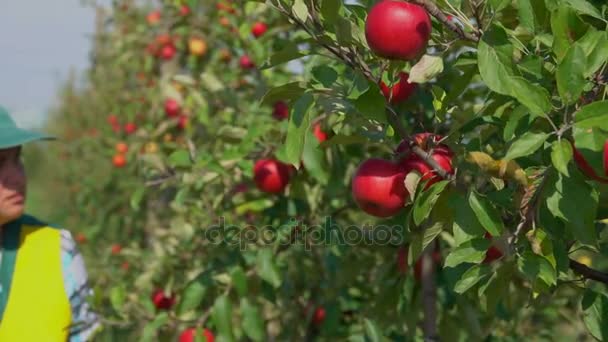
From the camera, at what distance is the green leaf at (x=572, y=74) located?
98 cm

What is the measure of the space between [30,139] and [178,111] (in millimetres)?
1979

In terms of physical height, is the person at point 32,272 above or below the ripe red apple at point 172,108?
above

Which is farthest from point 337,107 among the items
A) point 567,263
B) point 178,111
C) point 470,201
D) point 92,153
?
point 92,153

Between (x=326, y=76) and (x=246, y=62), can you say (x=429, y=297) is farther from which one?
(x=246, y=62)

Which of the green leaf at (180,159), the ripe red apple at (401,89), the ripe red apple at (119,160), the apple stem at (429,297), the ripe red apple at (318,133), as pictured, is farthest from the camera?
the ripe red apple at (119,160)

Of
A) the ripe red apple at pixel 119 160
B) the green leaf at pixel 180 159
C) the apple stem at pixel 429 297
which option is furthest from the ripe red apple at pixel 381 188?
the ripe red apple at pixel 119 160

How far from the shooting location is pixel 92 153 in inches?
269

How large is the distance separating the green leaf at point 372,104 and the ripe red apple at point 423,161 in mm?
103

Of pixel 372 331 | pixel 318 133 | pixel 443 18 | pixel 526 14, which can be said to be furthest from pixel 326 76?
pixel 372 331

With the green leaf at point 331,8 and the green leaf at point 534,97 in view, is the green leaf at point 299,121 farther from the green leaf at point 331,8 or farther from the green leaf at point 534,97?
the green leaf at point 534,97

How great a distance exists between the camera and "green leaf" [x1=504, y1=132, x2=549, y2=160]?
38.2 inches

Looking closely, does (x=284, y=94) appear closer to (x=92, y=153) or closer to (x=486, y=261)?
(x=486, y=261)

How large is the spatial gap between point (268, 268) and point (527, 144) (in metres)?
1.22

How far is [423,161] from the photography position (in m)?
1.25
